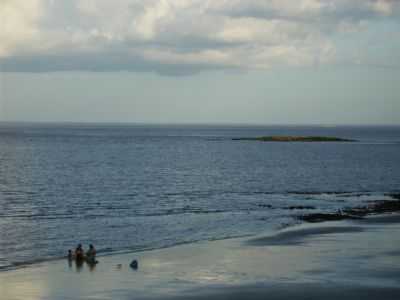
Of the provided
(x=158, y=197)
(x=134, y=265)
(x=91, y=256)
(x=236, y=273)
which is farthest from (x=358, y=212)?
(x=91, y=256)

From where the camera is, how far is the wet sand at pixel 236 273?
92.8ft

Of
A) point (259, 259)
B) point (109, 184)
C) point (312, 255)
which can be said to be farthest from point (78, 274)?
point (109, 184)

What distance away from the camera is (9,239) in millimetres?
42188

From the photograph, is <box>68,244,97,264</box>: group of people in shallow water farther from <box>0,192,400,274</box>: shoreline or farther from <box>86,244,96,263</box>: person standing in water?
<box>0,192,400,274</box>: shoreline

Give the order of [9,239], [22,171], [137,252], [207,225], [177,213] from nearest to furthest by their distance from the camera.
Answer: [137,252] → [9,239] → [207,225] → [177,213] → [22,171]

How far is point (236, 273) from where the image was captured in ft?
106

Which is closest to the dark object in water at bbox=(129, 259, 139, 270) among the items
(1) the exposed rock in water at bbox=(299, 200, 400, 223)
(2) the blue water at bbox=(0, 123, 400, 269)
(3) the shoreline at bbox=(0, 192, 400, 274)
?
(3) the shoreline at bbox=(0, 192, 400, 274)

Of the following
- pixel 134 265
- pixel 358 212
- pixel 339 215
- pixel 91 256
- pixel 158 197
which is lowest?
pixel 358 212

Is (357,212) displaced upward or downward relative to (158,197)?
downward

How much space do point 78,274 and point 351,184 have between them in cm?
5919

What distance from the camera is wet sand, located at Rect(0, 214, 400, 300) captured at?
2830 centimetres

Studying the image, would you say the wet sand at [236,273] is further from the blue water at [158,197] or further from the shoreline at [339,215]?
the blue water at [158,197]

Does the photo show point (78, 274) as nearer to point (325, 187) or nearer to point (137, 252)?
point (137, 252)

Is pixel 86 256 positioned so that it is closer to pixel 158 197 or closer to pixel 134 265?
pixel 134 265
